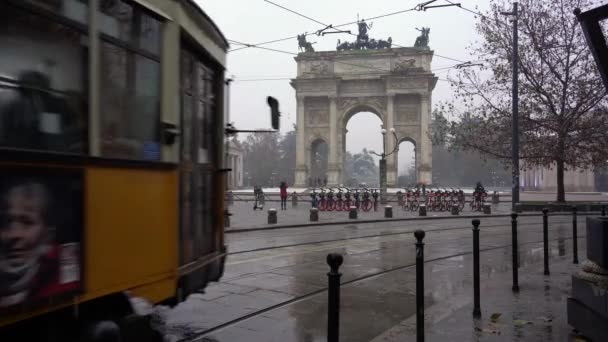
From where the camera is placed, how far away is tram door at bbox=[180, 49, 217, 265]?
4.51 metres

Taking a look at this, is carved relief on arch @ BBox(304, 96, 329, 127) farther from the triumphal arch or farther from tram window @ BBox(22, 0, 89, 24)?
tram window @ BBox(22, 0, 89, 24)

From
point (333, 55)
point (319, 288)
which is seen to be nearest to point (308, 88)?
point (333, 55)

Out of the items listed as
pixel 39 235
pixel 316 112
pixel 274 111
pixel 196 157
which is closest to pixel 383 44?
pixel 316 112

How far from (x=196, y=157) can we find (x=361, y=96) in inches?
2365

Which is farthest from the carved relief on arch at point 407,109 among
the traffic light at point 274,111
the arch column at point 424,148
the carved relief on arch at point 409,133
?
the traffic light at point 274,111

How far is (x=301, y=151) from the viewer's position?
6444 cm

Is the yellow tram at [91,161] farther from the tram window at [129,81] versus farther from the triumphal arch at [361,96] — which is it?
the triumphal arch at [361,96]

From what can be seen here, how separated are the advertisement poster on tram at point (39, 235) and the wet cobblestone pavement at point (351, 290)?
2.54m

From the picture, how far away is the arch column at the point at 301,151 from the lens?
211 feet

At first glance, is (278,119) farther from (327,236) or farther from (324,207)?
(324,207)

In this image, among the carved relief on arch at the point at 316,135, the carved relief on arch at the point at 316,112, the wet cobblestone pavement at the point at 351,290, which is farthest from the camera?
the carved relief on arch at the point at 316,135

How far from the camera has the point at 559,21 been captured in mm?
26688

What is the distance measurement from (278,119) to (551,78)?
81.9ft

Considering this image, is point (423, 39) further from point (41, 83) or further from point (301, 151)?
point (41, 83)
